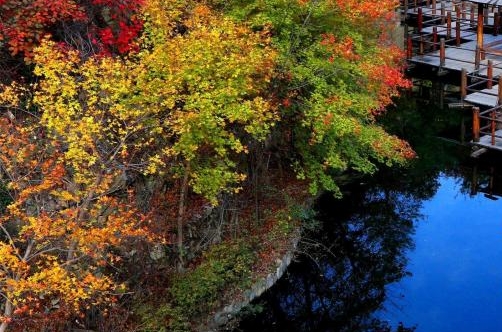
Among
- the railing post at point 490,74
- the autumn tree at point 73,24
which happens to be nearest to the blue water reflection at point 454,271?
the railing post at point 490,74

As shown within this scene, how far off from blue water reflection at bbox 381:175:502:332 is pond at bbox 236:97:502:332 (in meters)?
0.03

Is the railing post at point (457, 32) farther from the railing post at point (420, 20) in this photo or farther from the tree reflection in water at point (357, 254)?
the tree reflection in water at point (357, 254)

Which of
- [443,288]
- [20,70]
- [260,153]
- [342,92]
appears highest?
[20,70]

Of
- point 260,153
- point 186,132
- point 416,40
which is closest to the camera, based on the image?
point 186,132

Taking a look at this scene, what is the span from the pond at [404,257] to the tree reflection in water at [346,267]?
31 mm

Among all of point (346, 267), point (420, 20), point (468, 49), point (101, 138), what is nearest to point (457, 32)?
point (468, 49)

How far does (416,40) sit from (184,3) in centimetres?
2070

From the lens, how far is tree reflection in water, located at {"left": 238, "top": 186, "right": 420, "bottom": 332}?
17312mm

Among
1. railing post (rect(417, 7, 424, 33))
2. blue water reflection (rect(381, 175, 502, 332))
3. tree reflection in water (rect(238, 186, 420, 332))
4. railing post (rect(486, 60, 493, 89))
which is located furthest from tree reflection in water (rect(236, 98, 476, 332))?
railing post (rect(417, 7, 424, 33))

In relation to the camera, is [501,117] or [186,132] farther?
[501,117]

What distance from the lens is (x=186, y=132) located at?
1374 centimetres

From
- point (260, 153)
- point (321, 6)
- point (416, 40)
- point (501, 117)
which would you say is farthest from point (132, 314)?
point (416, 40)

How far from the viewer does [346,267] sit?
19.4 metres

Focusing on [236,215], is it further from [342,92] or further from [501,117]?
[501,117]
